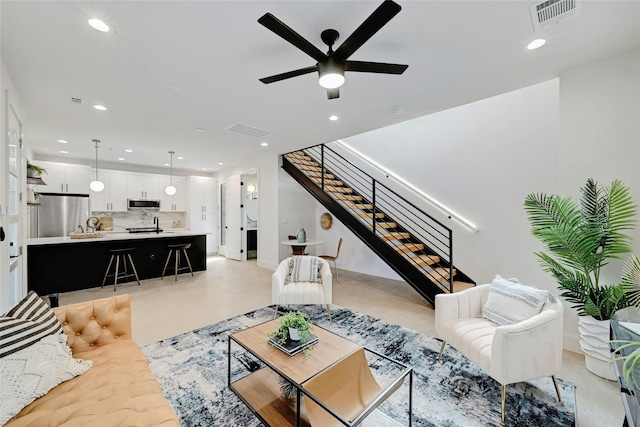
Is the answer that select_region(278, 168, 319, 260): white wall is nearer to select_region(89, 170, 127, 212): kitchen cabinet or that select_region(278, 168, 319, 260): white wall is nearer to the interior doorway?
the interior doorway

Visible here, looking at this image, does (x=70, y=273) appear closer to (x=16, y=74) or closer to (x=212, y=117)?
(x=16, y=74)

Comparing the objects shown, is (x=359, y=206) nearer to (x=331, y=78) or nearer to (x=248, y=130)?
(x=248, y=130)

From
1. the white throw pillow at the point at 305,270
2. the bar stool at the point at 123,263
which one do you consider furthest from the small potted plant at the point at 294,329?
the bar stool at the point at 123,263

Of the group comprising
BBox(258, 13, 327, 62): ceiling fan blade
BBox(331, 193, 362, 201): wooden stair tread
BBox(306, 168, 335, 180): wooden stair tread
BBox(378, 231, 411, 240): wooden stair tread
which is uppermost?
BBox(258, 13, 327, 62): ceiling fan blade

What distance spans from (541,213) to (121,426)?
341 centimetres

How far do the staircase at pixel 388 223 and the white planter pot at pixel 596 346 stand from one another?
52.4 inches

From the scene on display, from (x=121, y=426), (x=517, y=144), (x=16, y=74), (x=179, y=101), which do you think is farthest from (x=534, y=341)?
(x=16, y=74)

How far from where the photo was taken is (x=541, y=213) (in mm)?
2418

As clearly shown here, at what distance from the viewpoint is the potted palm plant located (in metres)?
2.11

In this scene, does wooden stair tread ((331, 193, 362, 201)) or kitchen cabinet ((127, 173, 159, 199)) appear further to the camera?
kitchen cabinet ((127, 173, 159, 199))

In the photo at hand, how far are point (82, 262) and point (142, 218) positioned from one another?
3.13m

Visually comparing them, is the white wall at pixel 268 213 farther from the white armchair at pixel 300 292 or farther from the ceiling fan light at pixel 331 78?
the ceiling fan light at pixel 331 78

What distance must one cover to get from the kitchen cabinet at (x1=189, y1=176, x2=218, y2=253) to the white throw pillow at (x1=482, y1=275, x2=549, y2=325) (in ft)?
24.1

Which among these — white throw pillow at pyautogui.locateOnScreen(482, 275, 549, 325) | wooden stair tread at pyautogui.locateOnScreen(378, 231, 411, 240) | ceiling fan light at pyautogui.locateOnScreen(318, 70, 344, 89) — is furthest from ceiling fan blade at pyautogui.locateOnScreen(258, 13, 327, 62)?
wooden stair tread at pyautogui.locateOnScreen(378, 231, 411, 240)
